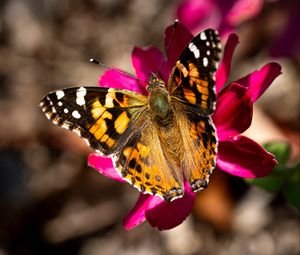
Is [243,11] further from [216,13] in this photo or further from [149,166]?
[149,166]

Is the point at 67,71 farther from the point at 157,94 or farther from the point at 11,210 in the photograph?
the point at 157,94

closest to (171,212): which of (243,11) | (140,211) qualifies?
(140,211)

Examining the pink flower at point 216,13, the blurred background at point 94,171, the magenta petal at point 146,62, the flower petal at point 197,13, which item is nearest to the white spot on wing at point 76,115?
the magenta petal at point 146,62

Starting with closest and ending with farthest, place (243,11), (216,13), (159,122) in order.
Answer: (159,122) < (243,11) < (216,13)

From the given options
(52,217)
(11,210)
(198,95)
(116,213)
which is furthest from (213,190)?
(198,95)

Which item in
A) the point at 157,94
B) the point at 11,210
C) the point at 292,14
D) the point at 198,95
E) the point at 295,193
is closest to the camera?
the point at 198,95

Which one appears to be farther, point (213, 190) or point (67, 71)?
point (67, 71)
